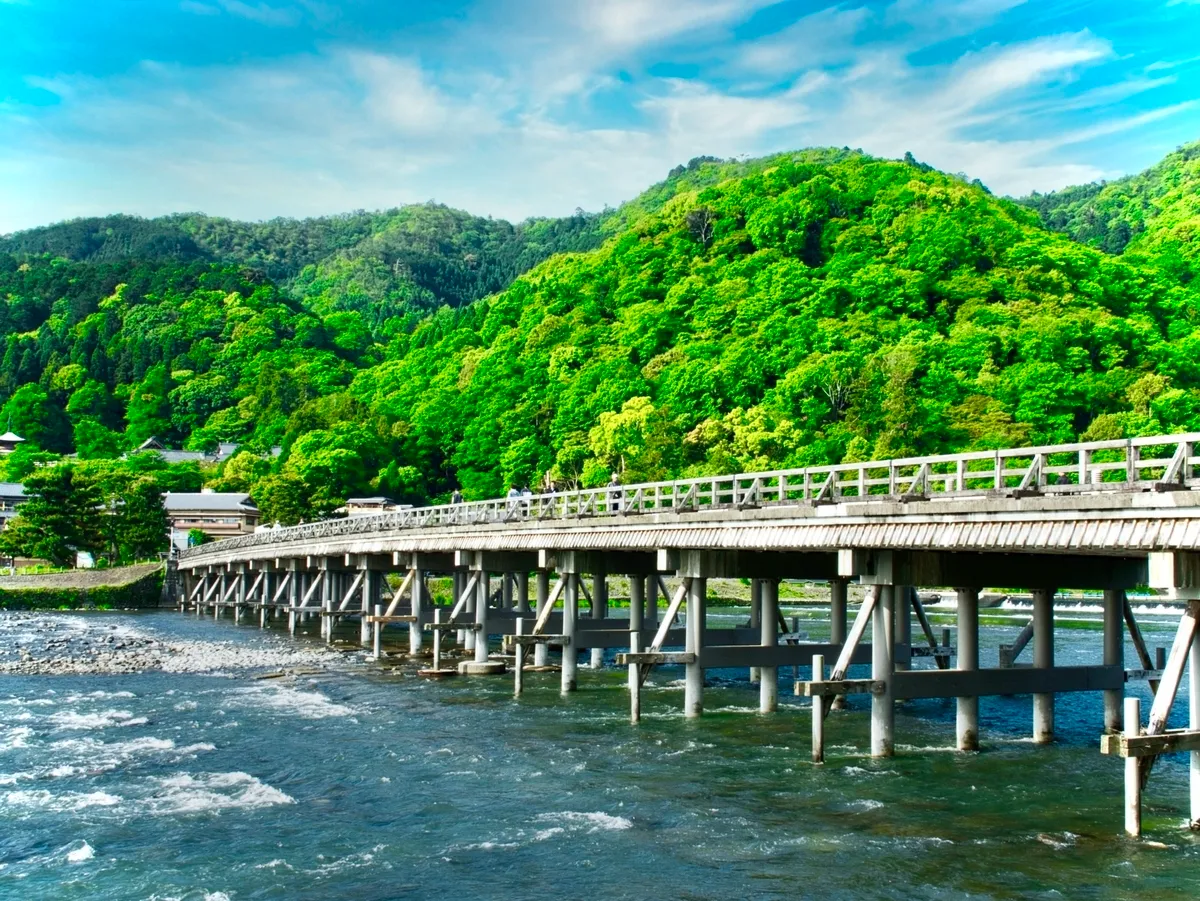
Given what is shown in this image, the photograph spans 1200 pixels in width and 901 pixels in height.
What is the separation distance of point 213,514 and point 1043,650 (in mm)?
111733

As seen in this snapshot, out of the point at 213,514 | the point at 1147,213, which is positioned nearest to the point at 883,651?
the point at 213,514

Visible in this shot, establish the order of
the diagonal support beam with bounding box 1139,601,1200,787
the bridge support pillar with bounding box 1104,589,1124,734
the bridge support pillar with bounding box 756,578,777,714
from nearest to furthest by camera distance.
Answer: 1. the diagonal support beam with bounding box 1139,601,1200,787
2. the bridge support pillar with bounding box 1104,589,1124,734
3. the bridge support pillar with bounding box 756,578,777,714

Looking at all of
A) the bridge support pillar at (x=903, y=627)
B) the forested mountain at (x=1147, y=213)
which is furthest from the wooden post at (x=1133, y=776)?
the forested mountain at (x=1147, y=213)

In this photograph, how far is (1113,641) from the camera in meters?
27.4

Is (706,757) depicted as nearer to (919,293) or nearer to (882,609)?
(882,609)

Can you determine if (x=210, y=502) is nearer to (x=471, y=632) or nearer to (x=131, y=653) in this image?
(x=131, y=653)

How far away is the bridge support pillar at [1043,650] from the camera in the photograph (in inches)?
1049

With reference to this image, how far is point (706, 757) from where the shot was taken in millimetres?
26031

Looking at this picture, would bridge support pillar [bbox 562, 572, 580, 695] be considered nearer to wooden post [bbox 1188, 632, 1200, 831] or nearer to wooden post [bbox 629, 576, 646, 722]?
wooden post [bbox 629, 576, 646, 722]

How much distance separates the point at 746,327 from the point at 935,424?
29.1m

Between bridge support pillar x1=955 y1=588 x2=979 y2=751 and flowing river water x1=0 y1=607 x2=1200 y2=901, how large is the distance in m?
0.46

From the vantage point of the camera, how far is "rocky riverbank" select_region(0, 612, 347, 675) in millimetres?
44625

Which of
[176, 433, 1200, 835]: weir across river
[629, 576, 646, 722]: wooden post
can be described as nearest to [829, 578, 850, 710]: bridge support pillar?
[176, 433, 1200, 835]: weir across river

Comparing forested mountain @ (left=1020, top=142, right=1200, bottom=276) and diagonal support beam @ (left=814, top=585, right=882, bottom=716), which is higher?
forested mountain @ (left=1020, top=142, right=1200, bottom=276)
